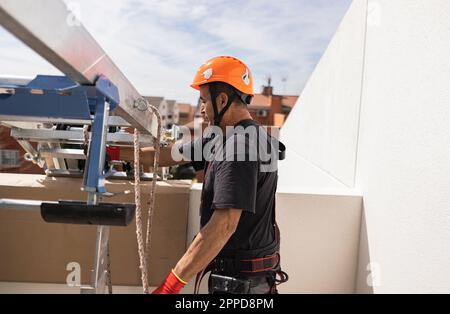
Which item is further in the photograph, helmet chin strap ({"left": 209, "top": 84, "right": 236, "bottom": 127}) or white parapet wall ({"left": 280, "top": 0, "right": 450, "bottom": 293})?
helmet chin strap ({"left": 209, "top": 84, "right": 236, "bottom": 127})

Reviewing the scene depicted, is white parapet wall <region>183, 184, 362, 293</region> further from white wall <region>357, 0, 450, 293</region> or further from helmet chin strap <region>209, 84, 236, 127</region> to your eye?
helmet chin strap <region>209, 84, 236, 127</region>

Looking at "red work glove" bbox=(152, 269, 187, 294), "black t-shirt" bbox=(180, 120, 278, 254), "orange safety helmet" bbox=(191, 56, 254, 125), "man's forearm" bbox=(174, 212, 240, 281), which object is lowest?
"red work glove" bbox=(152, 269, 187, 294)

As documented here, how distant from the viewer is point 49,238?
2064 millimetres

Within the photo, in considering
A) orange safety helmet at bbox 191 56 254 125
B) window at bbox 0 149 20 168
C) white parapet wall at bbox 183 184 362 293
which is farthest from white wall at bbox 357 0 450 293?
window at bbox 0 149 20 168

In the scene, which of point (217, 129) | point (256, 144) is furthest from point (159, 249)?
point (256, 144)

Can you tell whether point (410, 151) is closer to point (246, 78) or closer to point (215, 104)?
point (246, 78)

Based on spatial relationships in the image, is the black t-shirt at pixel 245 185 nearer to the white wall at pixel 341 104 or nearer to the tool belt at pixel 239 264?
the tool belt at pixel 239 264

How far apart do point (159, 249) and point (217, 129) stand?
0.87m

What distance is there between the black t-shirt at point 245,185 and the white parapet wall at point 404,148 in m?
0.76

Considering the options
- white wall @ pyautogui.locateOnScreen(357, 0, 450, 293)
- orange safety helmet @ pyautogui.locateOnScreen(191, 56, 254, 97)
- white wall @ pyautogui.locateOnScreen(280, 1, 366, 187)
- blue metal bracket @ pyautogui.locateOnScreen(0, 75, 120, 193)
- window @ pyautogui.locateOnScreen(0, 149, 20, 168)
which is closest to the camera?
blue metal bracket @ pyautogui.locateOnScreen(0, 75, 120, 193)

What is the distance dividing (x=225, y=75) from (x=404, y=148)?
1.13m

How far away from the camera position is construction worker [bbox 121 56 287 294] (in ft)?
4.79
